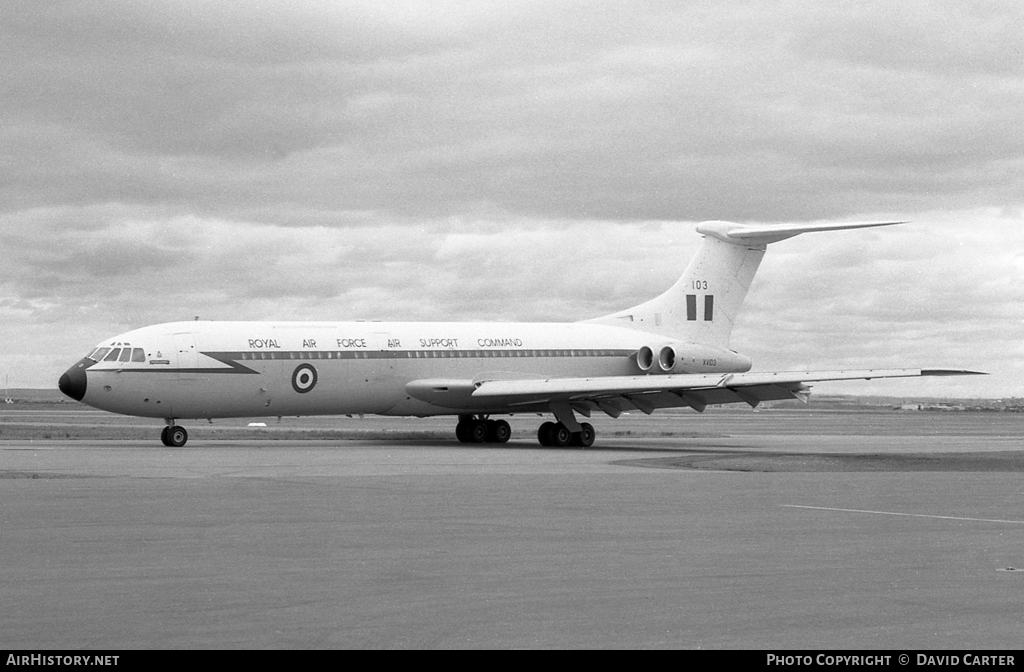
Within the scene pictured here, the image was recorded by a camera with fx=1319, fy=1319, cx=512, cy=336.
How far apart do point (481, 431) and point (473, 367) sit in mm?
2506

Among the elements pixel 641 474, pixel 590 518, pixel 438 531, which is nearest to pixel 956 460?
pixel 641 474

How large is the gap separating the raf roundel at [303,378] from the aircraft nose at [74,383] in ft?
19.5

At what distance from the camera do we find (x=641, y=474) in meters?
25.4

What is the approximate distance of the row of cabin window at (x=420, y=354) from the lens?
38844mm

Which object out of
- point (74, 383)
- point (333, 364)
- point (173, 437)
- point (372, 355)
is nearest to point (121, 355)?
point (74, 383)

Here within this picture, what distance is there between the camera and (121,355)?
121ft

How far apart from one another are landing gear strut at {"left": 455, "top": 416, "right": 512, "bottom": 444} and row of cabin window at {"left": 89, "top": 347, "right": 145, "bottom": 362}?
11.9m

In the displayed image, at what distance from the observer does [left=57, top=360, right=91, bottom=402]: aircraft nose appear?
36.6m

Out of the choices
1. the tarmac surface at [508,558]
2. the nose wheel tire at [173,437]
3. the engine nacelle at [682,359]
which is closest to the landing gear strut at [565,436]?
the engine nacelle at [682,359]

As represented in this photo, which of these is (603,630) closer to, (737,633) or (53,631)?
(737,633)

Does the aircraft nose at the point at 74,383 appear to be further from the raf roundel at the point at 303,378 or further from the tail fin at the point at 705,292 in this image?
the tail fin at the point at 705,292

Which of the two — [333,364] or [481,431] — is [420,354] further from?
[481,431]

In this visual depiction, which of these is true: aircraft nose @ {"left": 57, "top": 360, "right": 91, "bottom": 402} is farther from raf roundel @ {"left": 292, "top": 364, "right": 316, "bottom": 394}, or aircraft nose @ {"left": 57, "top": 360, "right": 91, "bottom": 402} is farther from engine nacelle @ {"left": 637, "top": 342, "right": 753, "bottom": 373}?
engine nacelle @ {"left": 637, "top": 342, "right": 753, "bottom": 373}

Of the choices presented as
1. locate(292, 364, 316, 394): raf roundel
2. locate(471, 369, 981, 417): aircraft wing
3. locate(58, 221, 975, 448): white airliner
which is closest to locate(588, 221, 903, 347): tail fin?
locate(58, 221, 975, 448): white airliner
